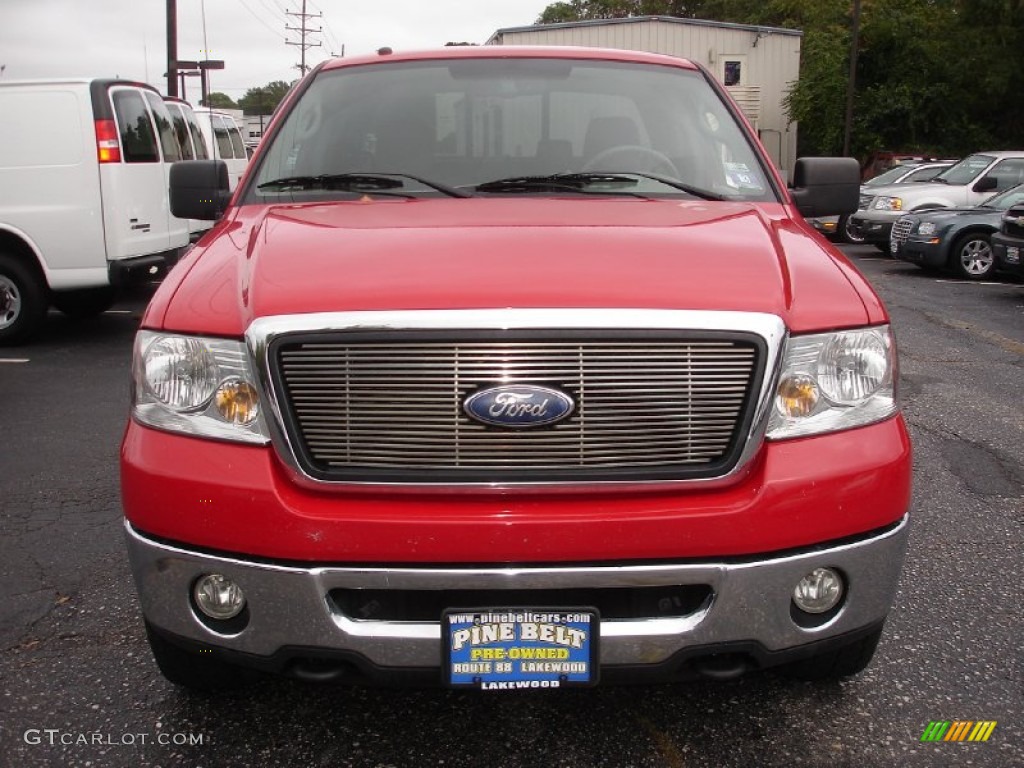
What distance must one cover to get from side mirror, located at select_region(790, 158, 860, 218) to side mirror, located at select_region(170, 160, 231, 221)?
2174 millimetres

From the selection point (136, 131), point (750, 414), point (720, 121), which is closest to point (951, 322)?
point (720, 121)

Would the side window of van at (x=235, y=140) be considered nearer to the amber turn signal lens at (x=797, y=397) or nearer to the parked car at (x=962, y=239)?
the parked car at (x=962, y=239)

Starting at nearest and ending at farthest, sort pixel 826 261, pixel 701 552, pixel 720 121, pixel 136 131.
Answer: pixel 701 552 → pixel 826 261 → pixel 720 121 → pixel 136 131

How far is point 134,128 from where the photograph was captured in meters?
8.40

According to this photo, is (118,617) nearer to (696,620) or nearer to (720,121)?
(696,620)

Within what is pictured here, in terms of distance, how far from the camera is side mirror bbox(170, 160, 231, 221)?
3730 millimetres

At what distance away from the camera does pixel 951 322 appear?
971 centimetres

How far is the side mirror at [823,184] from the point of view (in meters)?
3.70

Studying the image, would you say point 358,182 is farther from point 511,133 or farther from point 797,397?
point 797,397

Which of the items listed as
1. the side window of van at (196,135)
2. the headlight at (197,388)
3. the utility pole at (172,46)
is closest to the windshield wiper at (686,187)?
the headlight at (197,388)

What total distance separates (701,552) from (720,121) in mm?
1999

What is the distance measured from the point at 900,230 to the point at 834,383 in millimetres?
13676

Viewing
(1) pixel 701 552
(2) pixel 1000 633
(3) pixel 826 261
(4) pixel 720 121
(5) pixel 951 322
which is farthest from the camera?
(5) pixel 951 322

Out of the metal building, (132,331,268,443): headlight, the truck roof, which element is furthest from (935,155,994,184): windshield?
(132,331,268,443): headlight
